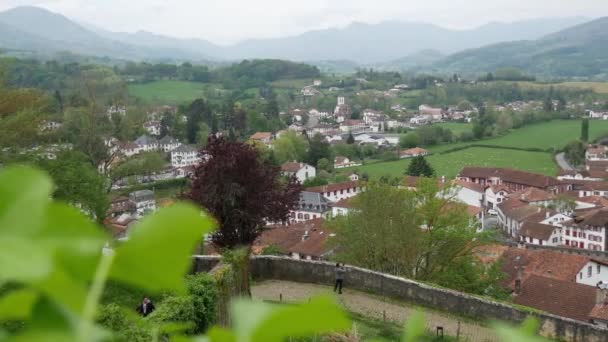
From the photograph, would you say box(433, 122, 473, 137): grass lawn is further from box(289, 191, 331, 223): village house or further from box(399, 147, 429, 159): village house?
box(289, 191, 331, 223): village house

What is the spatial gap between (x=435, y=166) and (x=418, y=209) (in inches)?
2255

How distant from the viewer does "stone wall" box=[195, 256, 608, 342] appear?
32.9 ft

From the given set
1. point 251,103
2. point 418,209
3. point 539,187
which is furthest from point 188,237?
point 251,103

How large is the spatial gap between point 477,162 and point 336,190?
24.5 meters

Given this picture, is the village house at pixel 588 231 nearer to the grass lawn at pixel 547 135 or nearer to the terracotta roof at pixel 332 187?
the terracotta roof at pixel 332 187

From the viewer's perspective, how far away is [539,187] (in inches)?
2484

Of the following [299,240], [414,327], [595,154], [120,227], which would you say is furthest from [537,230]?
[414,327]

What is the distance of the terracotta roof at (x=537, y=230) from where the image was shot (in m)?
46.3

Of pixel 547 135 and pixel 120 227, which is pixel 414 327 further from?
pixel 547 135

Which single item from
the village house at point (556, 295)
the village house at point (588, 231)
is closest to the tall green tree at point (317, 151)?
the village house at point (588, 231)

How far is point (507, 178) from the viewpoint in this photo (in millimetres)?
65625

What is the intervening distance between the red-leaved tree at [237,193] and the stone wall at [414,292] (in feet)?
3.43

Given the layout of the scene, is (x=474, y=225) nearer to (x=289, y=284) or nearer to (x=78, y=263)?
(x=289, y=284)

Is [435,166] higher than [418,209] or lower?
lower
